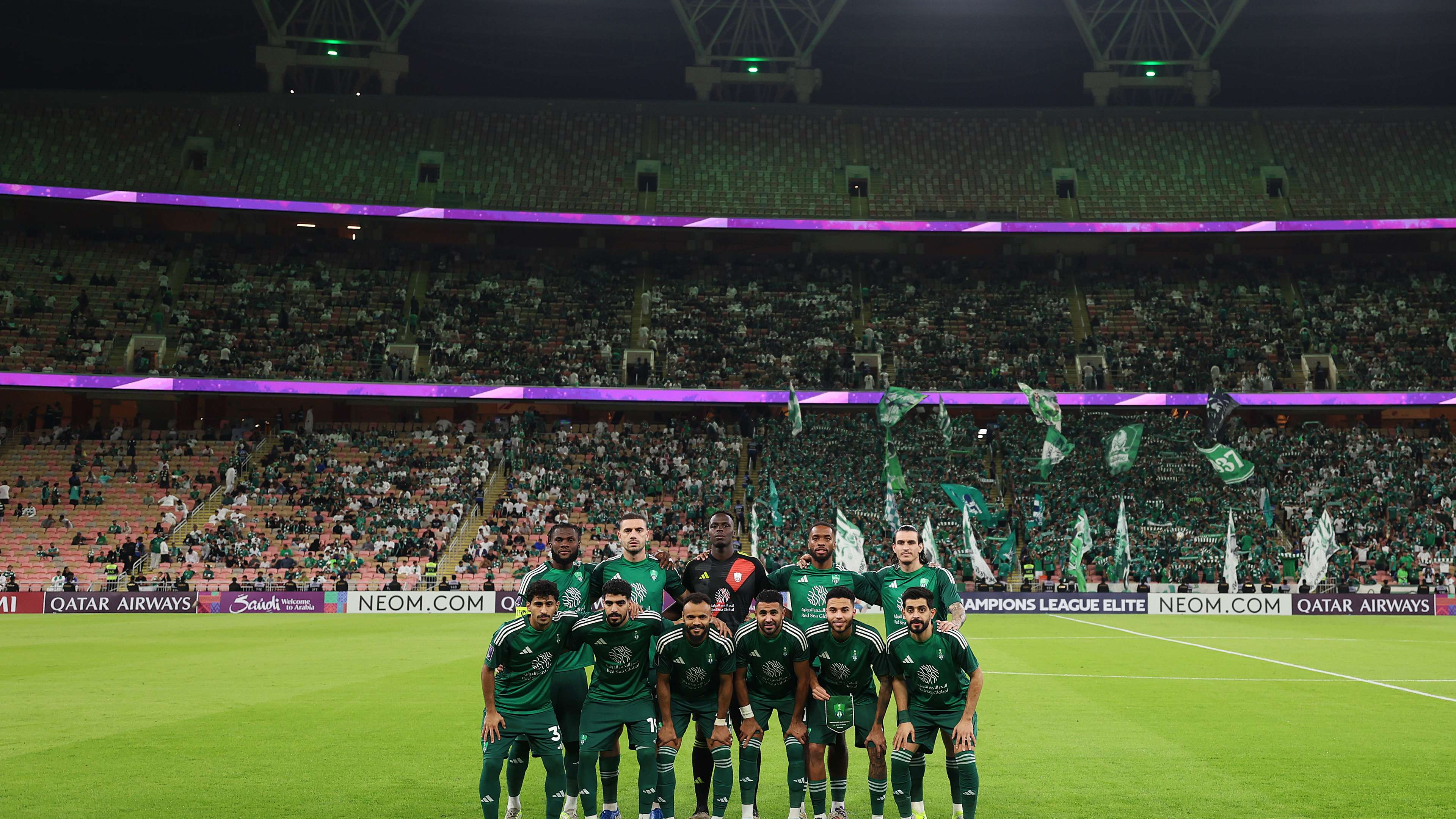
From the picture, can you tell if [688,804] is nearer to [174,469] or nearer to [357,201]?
[174,469]

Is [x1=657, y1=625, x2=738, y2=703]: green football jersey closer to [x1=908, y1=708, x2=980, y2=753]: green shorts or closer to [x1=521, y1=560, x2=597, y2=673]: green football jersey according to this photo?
[x1=521, y1=560, x2=597, y2=673]: green football jersey

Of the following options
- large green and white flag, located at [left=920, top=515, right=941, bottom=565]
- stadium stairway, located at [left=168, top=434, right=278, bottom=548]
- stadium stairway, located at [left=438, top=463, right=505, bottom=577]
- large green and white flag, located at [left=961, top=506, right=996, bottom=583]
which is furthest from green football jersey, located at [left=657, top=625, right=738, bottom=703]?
stadium stairway, located at [left=168, top=434, right=278, bottom=548]

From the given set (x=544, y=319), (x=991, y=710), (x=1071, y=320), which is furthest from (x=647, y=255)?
(x=991, y=710)

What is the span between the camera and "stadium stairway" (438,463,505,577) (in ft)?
142

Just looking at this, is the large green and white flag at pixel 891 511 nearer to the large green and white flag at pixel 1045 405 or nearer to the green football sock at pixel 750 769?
the large green and white flag at pixel 1045 405

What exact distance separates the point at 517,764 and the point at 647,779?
110 cm

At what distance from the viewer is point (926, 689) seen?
987cm

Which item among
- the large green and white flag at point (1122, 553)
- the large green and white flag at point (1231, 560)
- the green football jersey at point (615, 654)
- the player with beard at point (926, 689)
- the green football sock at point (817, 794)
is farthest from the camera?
the large green and white flag at point (1122, 553)

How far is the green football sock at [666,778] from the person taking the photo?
970 centimetres

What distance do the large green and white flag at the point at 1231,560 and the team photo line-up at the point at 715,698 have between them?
31.1 metres

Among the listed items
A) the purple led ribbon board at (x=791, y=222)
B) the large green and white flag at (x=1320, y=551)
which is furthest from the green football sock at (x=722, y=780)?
the purple led ribbon board at (x=791, y=222)

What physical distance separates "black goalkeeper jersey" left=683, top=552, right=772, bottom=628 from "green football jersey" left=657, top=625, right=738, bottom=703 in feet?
3.87

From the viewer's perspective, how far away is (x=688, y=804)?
36.3ft

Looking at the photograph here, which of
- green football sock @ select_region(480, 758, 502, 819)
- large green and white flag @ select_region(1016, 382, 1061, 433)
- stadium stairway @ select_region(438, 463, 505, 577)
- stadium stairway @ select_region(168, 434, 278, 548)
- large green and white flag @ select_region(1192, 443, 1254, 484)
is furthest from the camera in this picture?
stadium stairway @ select_region(168, 434, 278, 548)
